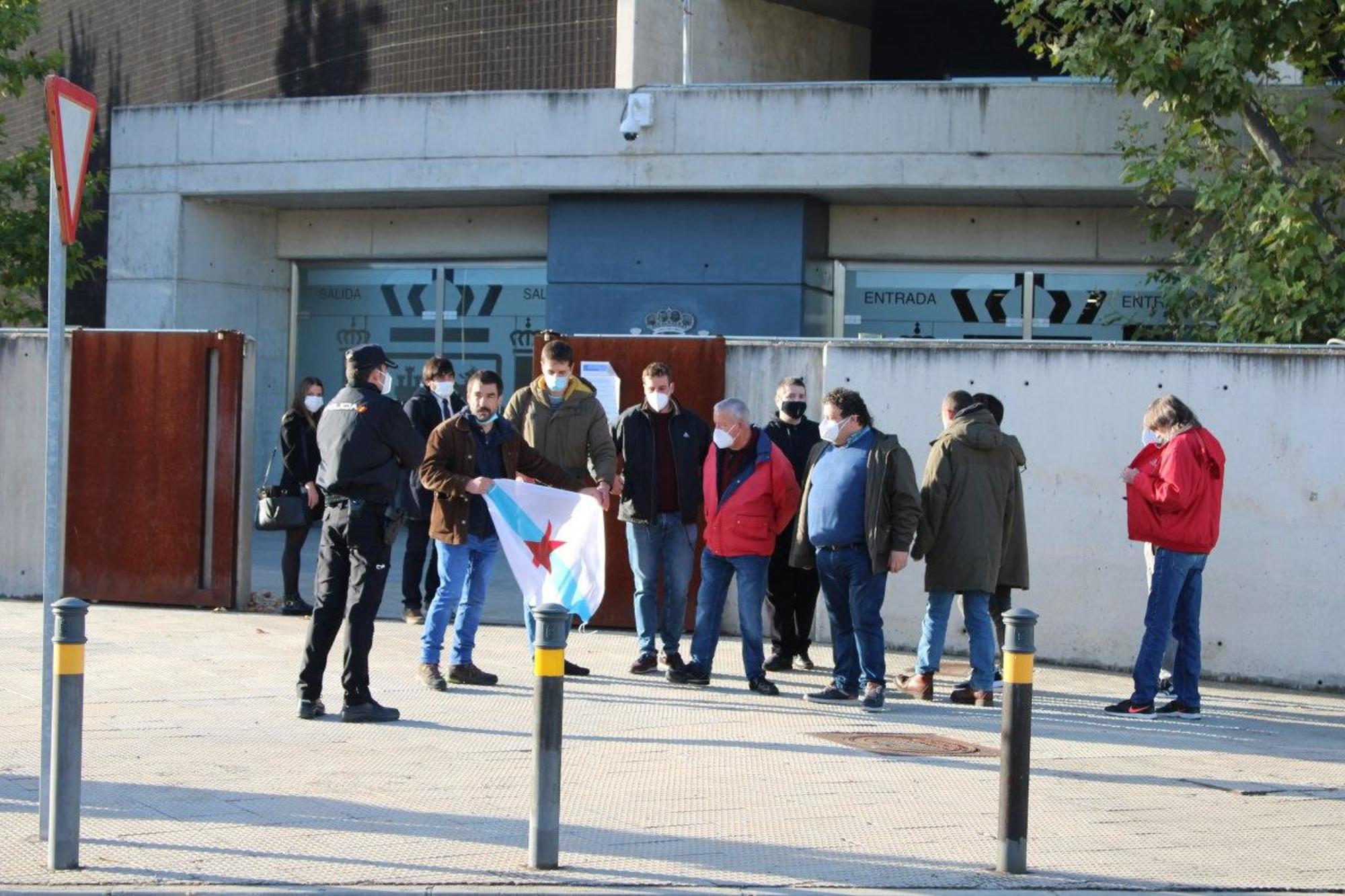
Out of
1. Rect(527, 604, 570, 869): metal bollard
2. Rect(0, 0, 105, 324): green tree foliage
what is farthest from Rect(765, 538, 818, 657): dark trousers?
Rect(0, 0, 105, 324): green tree foliage

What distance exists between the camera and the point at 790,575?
1119 cm

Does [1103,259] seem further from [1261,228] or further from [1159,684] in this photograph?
[1159,684]

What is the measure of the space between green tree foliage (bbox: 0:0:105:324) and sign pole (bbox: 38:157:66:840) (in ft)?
47.8

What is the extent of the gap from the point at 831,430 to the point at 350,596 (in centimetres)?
284

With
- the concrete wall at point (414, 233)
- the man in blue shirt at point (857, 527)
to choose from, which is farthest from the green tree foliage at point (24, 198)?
the man in blue shirt at point (857, 527)

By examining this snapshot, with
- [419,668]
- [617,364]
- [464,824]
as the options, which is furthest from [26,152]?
[464,824]

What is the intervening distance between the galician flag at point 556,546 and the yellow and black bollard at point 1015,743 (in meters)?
4.11

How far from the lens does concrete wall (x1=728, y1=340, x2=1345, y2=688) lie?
37.0 feet

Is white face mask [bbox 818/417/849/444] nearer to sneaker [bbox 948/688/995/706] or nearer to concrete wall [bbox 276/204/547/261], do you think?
sneaker [bbox 948/688/995/706]

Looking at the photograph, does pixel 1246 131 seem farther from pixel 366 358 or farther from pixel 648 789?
pixel 648 789

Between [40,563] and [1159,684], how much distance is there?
27.4 feet

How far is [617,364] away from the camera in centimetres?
1272

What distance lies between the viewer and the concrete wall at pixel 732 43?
1884 cm

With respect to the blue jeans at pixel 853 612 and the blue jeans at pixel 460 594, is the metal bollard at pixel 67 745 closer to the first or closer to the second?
the blue jeans at pixel 460 594
